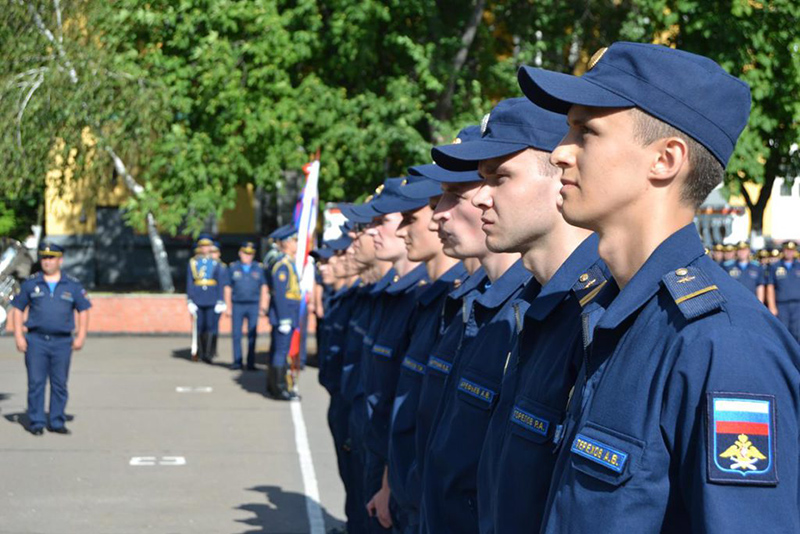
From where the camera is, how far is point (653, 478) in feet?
6.90

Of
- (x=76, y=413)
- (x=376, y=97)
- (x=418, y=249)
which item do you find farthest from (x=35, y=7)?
(x=418, y=249)

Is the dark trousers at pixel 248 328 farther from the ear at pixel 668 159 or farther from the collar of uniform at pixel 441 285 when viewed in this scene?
the ear at pixel 668 159

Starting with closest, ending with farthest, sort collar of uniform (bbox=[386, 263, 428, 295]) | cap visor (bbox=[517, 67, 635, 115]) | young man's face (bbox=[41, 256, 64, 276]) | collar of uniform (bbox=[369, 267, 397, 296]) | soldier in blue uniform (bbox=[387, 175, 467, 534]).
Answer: cap visor (bbox=[517, 67, 635, 115]), soldier in blue uniform (bbox=[387, 175, 467, 534]), collar of uniform (bbox=[386, 263, 428, 295]), collar of uniform (bbox=[369, 267, 397, 296]), young man's face (bbox=[41, 256, 64, 276])

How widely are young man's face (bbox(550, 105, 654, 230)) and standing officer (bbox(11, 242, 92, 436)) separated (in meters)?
11.1

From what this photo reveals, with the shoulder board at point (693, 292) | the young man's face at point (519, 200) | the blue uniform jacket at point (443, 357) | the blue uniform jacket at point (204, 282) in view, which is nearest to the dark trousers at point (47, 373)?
the blue uniform jacket at point (204, 282)

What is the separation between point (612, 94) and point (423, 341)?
2.69 m

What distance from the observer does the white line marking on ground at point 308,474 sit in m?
8.91

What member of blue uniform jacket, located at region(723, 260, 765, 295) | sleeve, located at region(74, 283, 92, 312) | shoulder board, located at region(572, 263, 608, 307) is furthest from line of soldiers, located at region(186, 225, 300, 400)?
shoulder board, located at region(572, 263, 608, 307)

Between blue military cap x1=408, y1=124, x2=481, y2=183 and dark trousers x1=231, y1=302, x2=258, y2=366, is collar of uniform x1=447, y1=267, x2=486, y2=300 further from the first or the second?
dark trousers x1=231, y1=302, x2=258, y2=366

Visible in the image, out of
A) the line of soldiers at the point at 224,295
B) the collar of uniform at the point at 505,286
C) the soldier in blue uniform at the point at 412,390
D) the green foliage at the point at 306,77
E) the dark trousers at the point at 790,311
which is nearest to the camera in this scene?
the collar of uniform at the point at 505,286

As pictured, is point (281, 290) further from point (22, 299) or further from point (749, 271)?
point (749, 271)

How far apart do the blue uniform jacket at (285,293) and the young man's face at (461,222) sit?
474 inches

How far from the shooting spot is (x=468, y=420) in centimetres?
365

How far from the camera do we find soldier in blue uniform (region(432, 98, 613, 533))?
2799 mm
